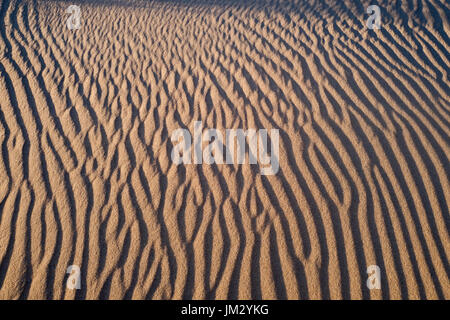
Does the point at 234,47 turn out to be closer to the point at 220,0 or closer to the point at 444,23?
the point at 220,0

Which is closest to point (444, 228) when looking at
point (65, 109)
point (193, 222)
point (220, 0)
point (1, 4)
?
point (193, 222)

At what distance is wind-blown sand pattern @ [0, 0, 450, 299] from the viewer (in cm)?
291

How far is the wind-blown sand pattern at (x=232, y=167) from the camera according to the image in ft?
9.55

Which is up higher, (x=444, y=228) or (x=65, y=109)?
(x=65, y=109)

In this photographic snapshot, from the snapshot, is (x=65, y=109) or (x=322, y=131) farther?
(x=65, y=109)

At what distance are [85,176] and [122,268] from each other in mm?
1303

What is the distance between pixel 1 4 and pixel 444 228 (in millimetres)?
9332

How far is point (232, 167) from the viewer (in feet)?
12.3

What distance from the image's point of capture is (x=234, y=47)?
580cm
